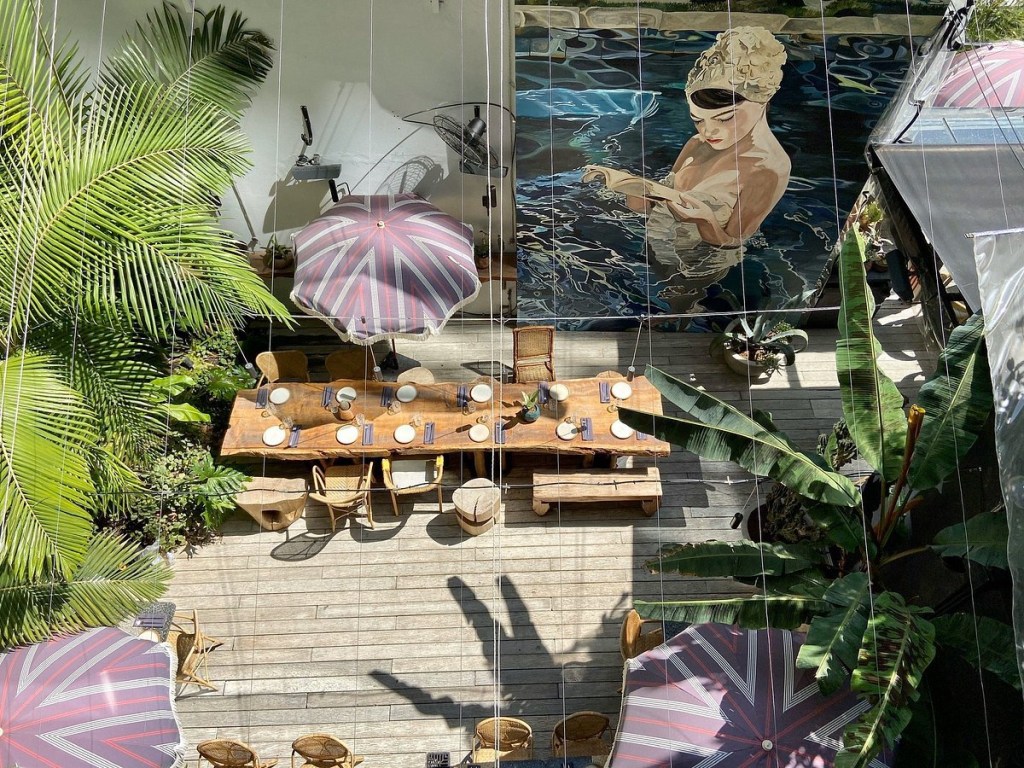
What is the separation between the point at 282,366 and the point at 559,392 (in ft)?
11.4

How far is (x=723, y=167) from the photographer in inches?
404

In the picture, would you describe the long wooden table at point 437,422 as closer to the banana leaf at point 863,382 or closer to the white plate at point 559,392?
the white plate at point 559,392

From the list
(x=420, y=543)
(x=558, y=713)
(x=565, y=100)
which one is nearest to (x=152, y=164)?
(x=565, y=100)

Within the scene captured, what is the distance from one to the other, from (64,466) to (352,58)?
17.9ft

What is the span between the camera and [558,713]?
9.80 m

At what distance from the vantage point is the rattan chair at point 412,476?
10.9 meters

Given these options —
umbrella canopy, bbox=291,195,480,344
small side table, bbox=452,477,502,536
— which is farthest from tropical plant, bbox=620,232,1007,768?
umbrella canopy, bbox=291,195,480,344

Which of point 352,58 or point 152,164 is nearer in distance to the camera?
point 152,164

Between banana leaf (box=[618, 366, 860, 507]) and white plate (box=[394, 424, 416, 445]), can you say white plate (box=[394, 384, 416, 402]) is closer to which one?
white plate (box=[394, 424, 416, 445])

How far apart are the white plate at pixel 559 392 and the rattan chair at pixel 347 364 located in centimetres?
241

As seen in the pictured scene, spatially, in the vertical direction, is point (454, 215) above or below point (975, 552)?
above

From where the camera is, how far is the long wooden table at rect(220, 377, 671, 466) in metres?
10.8

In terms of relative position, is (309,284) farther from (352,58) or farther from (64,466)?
(64,466)

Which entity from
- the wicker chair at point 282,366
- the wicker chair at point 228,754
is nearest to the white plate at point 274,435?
the wicker chair at point 282,366
